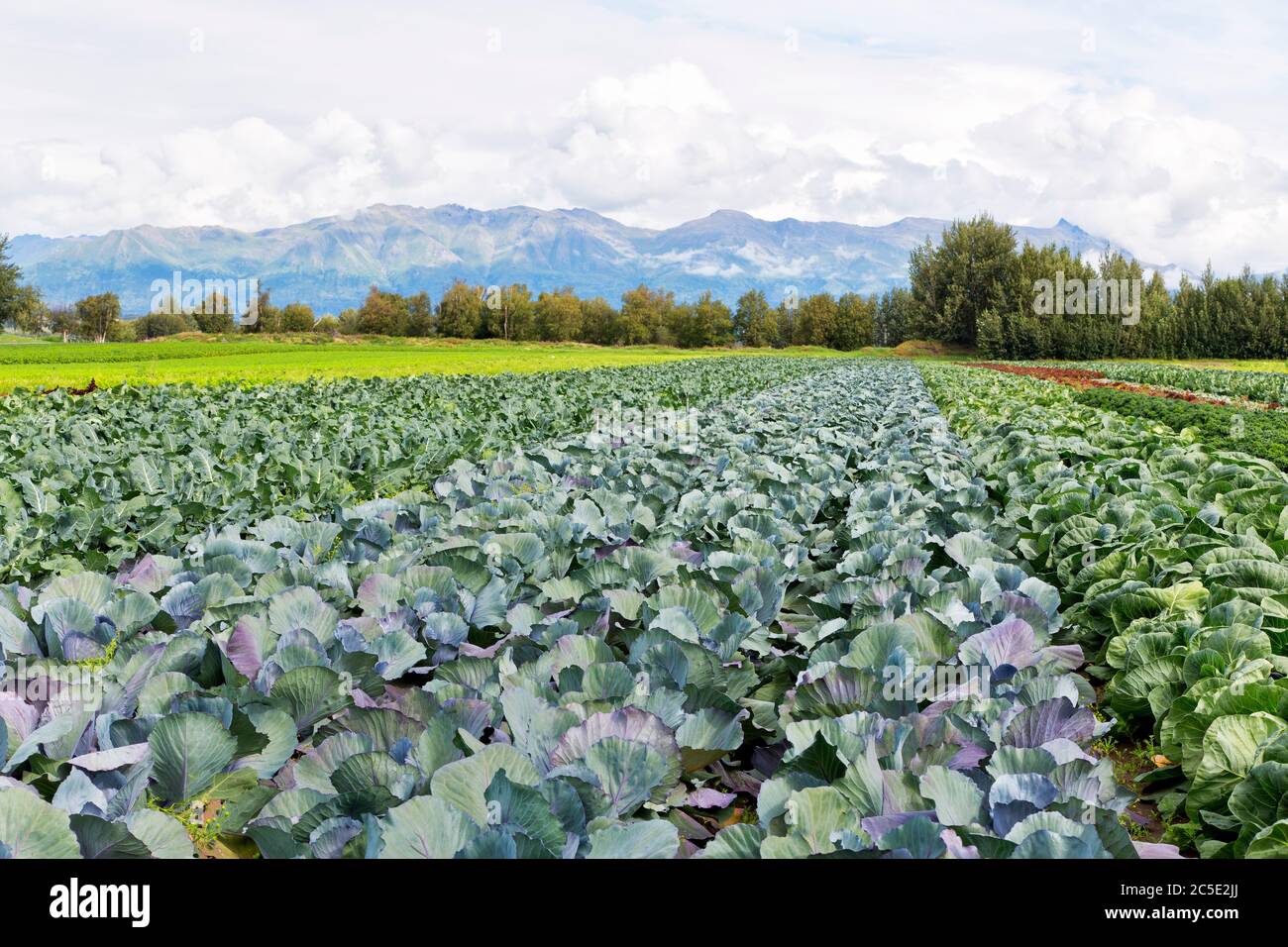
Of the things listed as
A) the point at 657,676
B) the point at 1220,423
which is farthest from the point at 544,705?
the point at 1220,423

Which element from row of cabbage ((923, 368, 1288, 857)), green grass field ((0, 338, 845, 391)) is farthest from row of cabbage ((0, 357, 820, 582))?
green grass field ((0, 338, 845, 391))

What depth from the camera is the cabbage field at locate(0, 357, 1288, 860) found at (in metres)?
2.01

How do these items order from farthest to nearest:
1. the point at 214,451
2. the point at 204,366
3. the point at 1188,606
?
the point at 204,366
the point at 214,451
the point at 1188,606

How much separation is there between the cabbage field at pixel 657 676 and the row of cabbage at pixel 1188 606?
15 millimetres

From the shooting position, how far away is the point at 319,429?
11.3 m

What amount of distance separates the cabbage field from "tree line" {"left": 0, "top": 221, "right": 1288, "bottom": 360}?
6604 cm

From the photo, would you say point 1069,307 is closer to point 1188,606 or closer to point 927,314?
point 927,314

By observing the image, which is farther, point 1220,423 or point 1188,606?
point 1220,423

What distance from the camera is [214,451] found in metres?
9.49

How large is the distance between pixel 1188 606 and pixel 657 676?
255 cm

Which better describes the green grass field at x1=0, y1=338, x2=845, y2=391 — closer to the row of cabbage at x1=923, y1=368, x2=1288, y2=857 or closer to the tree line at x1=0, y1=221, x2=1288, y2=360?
the row of cabbage at x1=923, y1=368, x2=1288, y2=857
